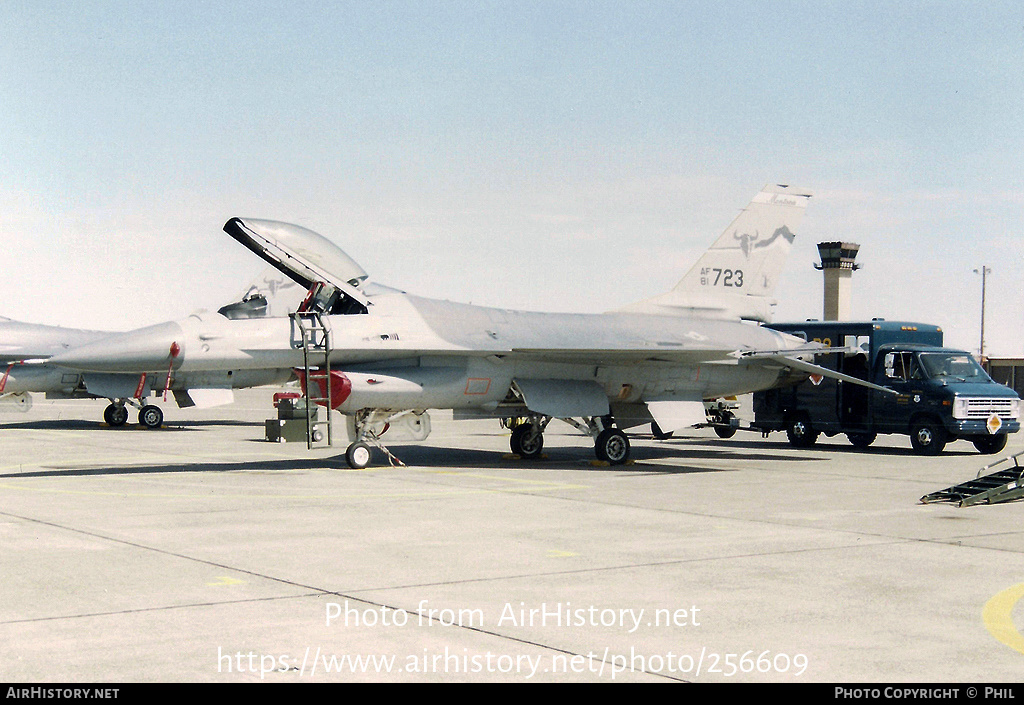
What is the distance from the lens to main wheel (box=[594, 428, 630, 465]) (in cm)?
1914

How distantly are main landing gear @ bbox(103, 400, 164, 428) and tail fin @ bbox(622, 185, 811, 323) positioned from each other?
16.4m

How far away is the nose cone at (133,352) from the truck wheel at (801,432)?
14.0m

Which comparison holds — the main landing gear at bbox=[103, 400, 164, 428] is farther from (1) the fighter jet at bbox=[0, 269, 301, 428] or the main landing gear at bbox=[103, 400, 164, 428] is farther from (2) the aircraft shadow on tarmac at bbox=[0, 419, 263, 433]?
(2) the aircraft shadow on tarmac at bbox=[0, 419, 263, 433]

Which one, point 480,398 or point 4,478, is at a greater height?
point 480,398

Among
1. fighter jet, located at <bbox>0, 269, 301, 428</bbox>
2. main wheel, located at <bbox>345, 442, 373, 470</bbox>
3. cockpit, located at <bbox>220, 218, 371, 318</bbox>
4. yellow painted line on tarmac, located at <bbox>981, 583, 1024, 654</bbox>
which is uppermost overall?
cockpit, located at <bbox>220, 218, 371, 318</bbox>

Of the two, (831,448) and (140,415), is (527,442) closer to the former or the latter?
Result: (831,448)

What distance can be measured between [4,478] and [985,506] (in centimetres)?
1407

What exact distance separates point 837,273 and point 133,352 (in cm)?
5798

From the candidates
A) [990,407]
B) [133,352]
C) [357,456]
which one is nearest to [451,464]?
[357,456]

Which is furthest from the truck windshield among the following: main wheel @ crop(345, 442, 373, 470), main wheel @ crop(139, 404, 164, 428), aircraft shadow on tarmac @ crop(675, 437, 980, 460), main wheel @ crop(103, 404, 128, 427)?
main wheel @ crop(103, 404, 128, 427)

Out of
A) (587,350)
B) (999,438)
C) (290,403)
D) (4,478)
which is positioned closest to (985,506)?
(587,350)

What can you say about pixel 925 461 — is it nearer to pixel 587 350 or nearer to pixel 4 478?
pixel 587 350

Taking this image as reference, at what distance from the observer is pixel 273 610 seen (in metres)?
7.20

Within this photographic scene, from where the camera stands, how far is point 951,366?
22.2 m
